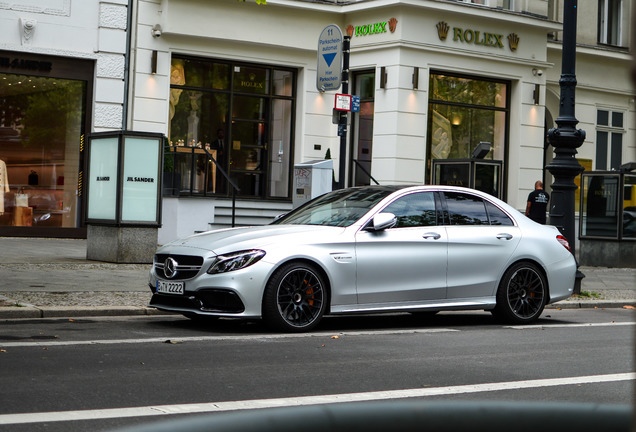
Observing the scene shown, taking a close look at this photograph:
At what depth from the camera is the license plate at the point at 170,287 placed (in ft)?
32.3

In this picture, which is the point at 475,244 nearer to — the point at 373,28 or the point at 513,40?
the point at 373,28

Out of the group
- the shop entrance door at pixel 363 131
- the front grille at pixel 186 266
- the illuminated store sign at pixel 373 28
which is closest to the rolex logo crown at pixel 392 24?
the illuminated store sign at pixel 373 28

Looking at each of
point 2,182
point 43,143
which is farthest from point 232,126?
point 2,182

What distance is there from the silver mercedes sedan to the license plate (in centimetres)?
1

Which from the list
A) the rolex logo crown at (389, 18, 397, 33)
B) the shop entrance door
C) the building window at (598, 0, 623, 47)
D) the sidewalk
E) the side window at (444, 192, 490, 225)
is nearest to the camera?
the sidewalk

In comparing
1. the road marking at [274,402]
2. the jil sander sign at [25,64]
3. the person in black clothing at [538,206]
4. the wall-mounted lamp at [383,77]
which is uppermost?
the wall-mounted lamp at [383,77]

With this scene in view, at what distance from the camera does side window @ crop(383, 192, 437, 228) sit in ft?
35.4

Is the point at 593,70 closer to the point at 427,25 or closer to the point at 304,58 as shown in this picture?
the point at 427,25

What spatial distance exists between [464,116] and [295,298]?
16486 millimetres

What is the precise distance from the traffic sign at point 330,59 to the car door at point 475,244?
15.2ft

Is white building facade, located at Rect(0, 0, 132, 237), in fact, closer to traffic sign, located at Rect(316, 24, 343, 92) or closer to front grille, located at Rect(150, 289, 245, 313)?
traffic sign, located at Rect(316, 24, 343, 92)

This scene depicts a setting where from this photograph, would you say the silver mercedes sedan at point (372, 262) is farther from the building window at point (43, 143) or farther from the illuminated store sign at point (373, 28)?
the illuminated store sign at point (373, 28)

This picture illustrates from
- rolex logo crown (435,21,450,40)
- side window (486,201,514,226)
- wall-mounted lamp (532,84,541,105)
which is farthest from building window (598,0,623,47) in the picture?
side window (486,201,514,226)

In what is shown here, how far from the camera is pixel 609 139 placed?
97.0 ft
